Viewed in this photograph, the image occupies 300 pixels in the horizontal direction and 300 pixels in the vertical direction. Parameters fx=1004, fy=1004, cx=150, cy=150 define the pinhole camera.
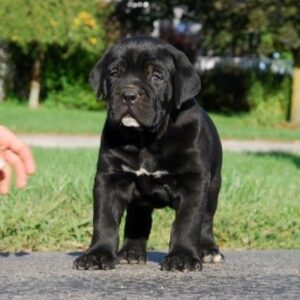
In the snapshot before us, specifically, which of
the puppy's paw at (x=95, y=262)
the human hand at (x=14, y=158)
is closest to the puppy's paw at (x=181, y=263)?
the puppy's paw at (x=95, y=262)

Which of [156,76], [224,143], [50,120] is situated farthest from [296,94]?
[156,76]

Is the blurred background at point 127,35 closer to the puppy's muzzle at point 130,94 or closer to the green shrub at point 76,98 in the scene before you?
the green shrub at point 76,98

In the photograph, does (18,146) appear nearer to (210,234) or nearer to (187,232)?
(187,232)

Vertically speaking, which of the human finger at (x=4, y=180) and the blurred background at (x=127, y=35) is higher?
the blurred background at (x=127, y=35)

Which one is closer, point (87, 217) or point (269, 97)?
point (87, 217)

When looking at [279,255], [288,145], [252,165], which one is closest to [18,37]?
[288,145]

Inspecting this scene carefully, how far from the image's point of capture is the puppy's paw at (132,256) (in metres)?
5.81

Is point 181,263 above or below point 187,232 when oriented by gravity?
below

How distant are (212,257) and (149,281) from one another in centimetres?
107

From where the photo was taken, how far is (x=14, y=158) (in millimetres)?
4223

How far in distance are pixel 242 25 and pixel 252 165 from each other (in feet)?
49.1

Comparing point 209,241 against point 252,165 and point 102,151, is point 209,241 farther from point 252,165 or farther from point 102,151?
point 252,165

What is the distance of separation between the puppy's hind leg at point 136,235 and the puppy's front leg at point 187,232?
0.42 meters

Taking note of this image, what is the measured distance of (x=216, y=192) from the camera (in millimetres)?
6180
